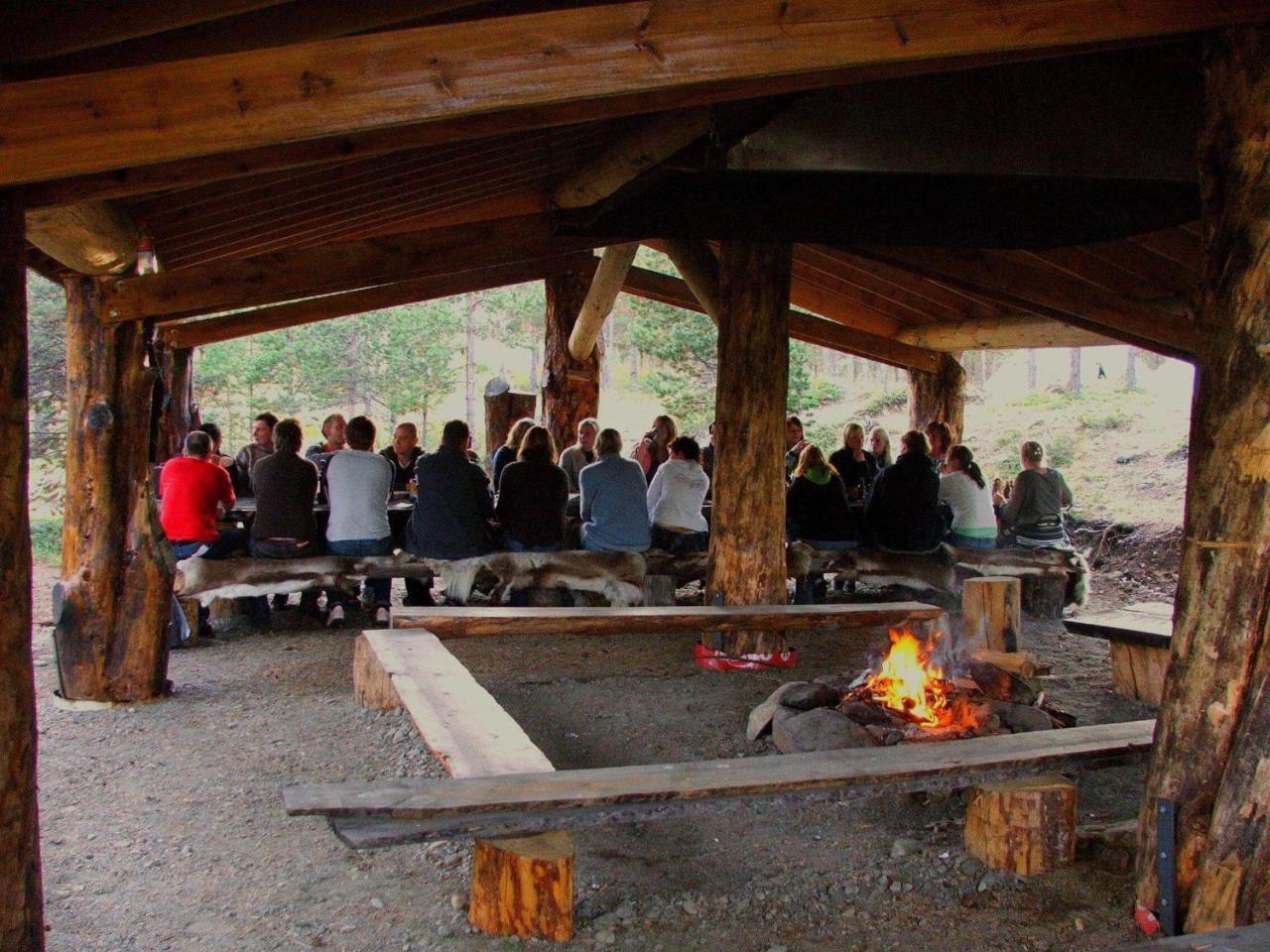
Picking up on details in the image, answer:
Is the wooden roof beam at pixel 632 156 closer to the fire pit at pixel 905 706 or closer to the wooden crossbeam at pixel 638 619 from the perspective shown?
the wooden crossbeam at pixel 638 619

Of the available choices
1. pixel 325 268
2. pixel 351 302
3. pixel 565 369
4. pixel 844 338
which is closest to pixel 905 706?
pixel 325 268

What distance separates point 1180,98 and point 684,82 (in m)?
2.95

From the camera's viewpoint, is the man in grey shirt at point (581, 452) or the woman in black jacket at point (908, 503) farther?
the man in grey shirt at point (581, 452)

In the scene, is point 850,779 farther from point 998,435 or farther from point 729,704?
point 998,435

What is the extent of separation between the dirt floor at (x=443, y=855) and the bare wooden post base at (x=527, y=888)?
3.4 inches

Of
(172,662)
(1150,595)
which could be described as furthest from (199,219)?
(1150,595)

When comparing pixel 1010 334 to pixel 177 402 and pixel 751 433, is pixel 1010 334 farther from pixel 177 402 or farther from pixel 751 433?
pixel 177 402

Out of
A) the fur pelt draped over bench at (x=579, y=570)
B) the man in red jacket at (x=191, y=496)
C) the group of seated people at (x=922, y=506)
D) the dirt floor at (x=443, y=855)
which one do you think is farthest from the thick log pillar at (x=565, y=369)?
the dirt floor at (x=443, y=855)

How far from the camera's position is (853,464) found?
10.1m

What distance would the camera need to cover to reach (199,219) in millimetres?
5961

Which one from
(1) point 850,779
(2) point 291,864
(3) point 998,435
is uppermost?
(3) point 998,435

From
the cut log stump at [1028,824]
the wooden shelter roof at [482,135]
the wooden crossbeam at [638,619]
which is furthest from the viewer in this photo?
the wooden crossbeam at [638,619]

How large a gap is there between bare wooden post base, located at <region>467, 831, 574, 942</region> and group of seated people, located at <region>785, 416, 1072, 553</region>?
18.4ft

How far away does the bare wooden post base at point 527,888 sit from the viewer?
3.08 meters
